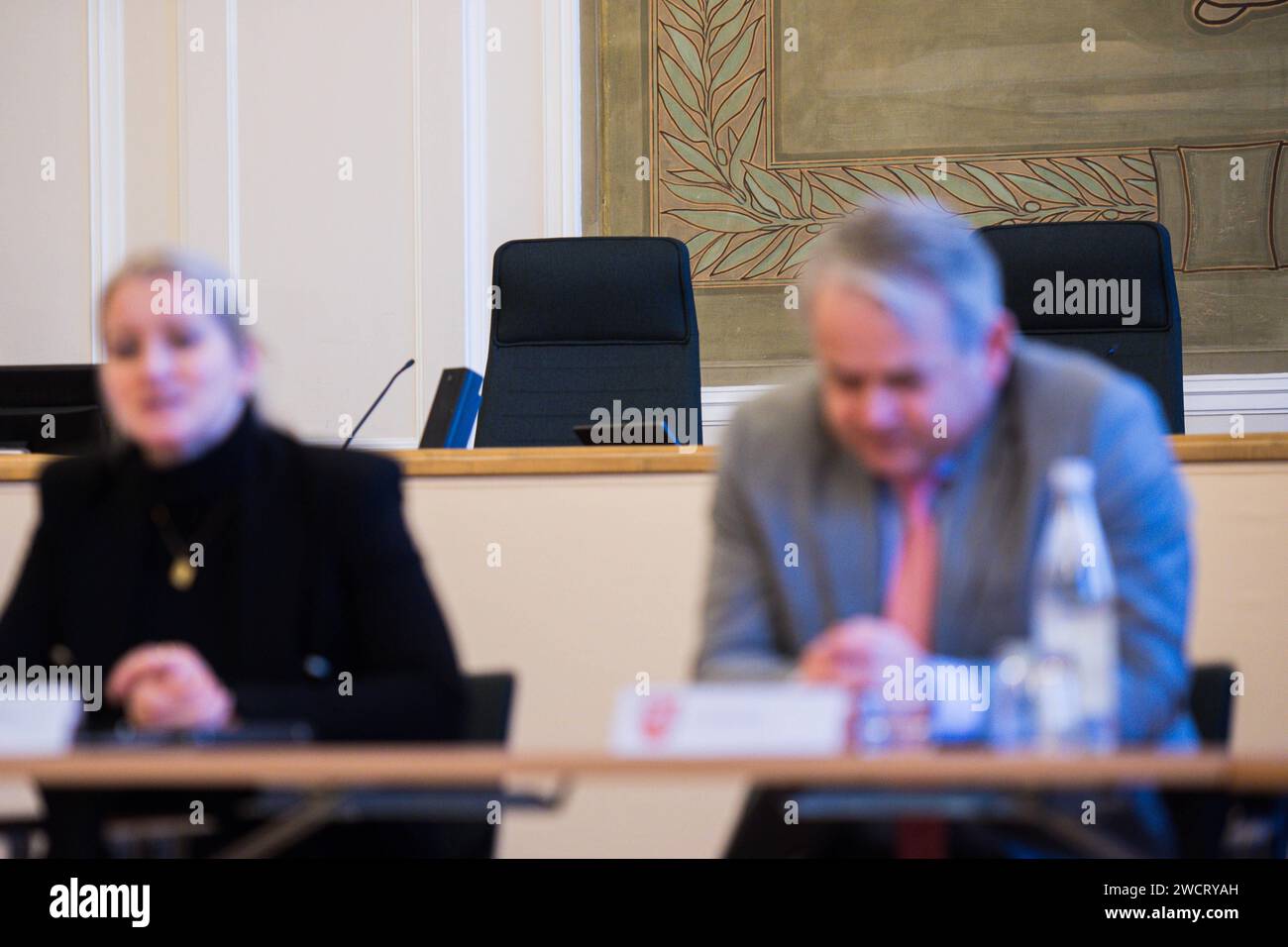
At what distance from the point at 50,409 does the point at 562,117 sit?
2185 mm

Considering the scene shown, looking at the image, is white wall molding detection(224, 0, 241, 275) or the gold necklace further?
white wall molding detection(224, 0, 241, 275)

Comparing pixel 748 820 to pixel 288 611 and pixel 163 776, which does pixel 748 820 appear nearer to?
pixel 288 611

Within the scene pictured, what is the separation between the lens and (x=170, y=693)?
1295mm

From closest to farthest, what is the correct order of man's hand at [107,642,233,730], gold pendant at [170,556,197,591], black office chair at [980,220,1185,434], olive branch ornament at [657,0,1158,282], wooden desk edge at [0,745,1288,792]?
wooden desk edge at [0,745,1288,792], man's hand at [107,642,233,730], gold pendant at [170,556,197,591], black office chair at [980,220,1185,434], olive branch ornament at [657,0,1158,282]

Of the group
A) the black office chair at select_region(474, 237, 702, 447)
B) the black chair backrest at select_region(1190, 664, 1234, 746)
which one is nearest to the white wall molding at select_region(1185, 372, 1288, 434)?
the black office chair at select_region(474, 237, 702, 447)

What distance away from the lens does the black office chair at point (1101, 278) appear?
115 inches

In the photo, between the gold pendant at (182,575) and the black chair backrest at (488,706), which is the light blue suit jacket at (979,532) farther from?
the gold pendant at (182,575)

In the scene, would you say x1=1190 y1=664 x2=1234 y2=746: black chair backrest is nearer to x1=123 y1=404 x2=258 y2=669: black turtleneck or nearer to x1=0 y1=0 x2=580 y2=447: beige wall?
x1=123 y1=404 x2=258 y2=669: black turtleneck

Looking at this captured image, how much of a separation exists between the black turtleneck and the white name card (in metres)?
0.62

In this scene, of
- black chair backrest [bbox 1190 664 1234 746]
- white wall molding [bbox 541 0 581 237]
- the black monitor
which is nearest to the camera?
black chair backrest [bbox 1190 664 1234 746]

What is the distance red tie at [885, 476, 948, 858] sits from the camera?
1.38 meters

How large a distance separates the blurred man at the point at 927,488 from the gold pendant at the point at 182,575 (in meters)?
0.53
